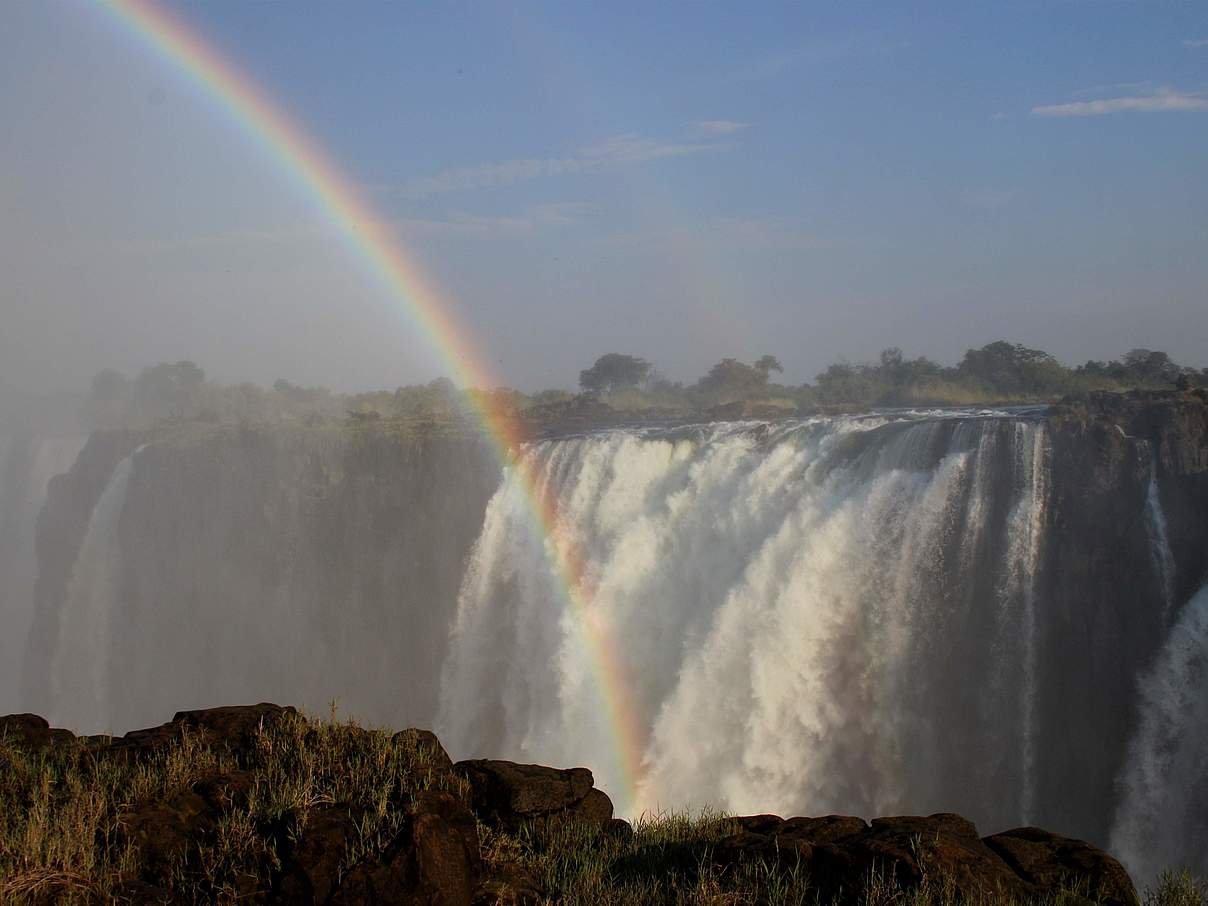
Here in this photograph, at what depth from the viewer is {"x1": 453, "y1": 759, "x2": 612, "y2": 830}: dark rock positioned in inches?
264

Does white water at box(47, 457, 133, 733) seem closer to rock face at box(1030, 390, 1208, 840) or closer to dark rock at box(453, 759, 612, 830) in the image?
rock face at box(1030, 390, 1208, 840)

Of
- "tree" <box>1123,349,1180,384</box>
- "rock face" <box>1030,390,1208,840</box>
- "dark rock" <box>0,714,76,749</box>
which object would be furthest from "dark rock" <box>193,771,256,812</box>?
"tree" <box>1123,349,1180,384</box>

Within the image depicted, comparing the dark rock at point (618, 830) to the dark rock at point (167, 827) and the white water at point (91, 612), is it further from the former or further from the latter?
the white water at point (91, 612)

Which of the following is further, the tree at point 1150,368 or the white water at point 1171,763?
the tree at point 1150,368

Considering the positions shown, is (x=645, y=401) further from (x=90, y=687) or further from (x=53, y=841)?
(x=53, y=841)

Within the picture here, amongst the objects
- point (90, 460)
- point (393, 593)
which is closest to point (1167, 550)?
point (393, 593)

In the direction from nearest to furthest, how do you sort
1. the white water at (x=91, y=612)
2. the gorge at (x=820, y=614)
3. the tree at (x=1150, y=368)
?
the gorge at (x=820, y=614) → the tree at (x=1150, y=368) → the white water at (x=91, y=612)

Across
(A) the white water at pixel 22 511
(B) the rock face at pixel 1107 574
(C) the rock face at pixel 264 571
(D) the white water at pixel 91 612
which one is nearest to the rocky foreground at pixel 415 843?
(B) the rock face at pixel 1107 574

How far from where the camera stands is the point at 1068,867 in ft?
18.9

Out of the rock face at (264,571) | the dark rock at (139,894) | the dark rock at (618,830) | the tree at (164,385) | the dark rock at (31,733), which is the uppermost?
the tree at (164,385)

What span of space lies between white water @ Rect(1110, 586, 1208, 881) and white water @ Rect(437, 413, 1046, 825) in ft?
4.49

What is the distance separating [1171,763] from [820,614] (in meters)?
4.83

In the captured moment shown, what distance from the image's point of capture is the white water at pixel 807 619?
14.1 metres

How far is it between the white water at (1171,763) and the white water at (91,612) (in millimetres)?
29804
